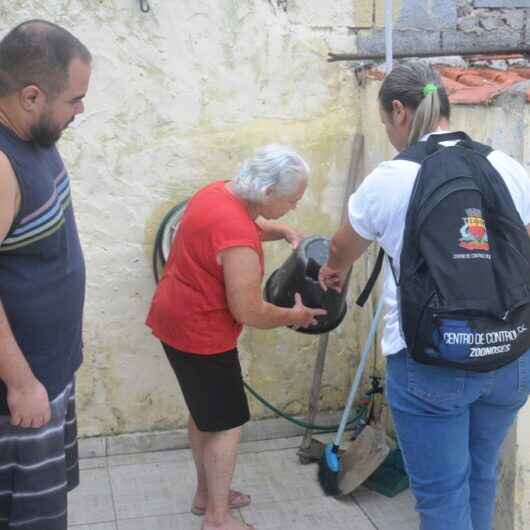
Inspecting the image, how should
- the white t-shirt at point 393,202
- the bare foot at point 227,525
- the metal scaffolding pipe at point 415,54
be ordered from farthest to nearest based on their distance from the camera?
the metal scaffolding pipe at point 415,54 → the bare foot at point 227,525 → the white t-shirt at point 393,202

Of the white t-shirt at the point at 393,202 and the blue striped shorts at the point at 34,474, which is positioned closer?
the blue striped shorts at the point at 34,474

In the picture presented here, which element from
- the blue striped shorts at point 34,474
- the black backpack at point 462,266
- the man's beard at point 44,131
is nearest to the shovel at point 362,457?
the black backpack at point 462,266

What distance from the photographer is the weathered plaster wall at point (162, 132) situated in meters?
3.84

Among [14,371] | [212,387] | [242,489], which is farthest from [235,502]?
[14,371]

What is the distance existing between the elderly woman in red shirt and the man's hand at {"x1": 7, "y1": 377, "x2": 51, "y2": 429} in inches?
36.8

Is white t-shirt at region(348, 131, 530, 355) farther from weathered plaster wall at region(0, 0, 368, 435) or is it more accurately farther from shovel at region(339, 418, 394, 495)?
weathered plaster wall at region(0, 0, 368, 435)

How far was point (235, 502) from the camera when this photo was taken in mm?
3756

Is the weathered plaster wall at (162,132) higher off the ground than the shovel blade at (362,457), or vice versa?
the weathered plaster wall at (162,132)

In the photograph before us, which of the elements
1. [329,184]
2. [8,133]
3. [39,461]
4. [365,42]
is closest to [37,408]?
[39,461]

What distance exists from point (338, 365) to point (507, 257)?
211cm

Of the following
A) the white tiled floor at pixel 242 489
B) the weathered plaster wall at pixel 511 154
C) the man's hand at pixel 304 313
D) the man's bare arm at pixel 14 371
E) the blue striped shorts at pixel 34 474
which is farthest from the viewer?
the white tiled floor at pixel 242 489

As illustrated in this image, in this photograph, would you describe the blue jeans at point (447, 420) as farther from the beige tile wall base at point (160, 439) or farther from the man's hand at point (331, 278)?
the beige tile wall base at point (160, 439)

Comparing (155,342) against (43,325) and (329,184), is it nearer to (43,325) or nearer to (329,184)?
(329,184)

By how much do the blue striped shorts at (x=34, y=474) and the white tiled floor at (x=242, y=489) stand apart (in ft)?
4.11
